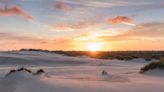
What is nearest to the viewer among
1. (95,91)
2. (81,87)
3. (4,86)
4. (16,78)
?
(95,91)

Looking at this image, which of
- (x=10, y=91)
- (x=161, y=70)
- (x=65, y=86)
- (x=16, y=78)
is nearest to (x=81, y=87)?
(x=65, y=86)

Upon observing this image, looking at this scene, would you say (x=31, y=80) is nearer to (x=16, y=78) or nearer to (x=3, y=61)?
(x=16, y=78)

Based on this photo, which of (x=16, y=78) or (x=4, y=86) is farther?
(x=16, y=78)

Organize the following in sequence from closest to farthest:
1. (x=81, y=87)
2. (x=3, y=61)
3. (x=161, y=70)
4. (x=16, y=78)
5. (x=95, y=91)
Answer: (x=95, y=91) → (x=81, y=87) → (x=16, y=78) → (x=161, y=70) → (x=3, y=61)

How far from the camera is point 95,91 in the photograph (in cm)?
899

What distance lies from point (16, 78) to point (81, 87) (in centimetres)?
284

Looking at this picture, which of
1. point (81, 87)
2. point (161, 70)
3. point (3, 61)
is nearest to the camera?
point (81, 87)

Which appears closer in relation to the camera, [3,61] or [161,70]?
[161,70]

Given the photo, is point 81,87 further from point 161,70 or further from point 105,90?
point 161,70

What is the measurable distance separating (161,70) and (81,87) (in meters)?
6.22

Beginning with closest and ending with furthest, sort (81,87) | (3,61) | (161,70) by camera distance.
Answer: (81,87) < (161,70) < (3,61)

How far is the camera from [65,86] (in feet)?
31.5

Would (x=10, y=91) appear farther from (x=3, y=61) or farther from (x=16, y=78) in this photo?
(x=3, y=61)

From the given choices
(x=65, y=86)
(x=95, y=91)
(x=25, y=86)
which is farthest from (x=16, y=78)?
(x=95, y=91)
